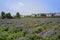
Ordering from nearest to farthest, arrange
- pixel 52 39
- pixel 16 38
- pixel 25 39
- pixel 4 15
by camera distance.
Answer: pixel 52 39
pixel 25 39
pixel 16 38
pixel 4 15

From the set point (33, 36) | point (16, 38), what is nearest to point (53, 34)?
point (33, 36)

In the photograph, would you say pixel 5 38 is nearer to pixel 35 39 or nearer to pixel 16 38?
pixel 16 38

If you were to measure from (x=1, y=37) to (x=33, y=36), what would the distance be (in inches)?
143

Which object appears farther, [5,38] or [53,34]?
[5,38]

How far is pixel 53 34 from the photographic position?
52.3 ft

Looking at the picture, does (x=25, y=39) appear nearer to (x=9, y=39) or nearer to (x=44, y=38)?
(x=44, y=38)

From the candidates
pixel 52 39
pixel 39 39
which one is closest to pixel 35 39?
pixel 39 39

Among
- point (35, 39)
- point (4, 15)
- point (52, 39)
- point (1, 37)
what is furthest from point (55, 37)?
point (4, 15)

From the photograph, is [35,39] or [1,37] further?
[1,37]

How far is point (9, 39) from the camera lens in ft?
58.2

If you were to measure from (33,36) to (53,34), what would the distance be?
5.59ft

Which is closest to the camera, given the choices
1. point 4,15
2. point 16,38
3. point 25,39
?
point 25,39

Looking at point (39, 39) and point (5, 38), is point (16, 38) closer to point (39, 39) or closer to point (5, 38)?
point (5, 38)

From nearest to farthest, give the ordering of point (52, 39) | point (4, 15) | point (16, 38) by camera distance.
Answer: point (52, 39), point (16, 38), point (4, 15)
